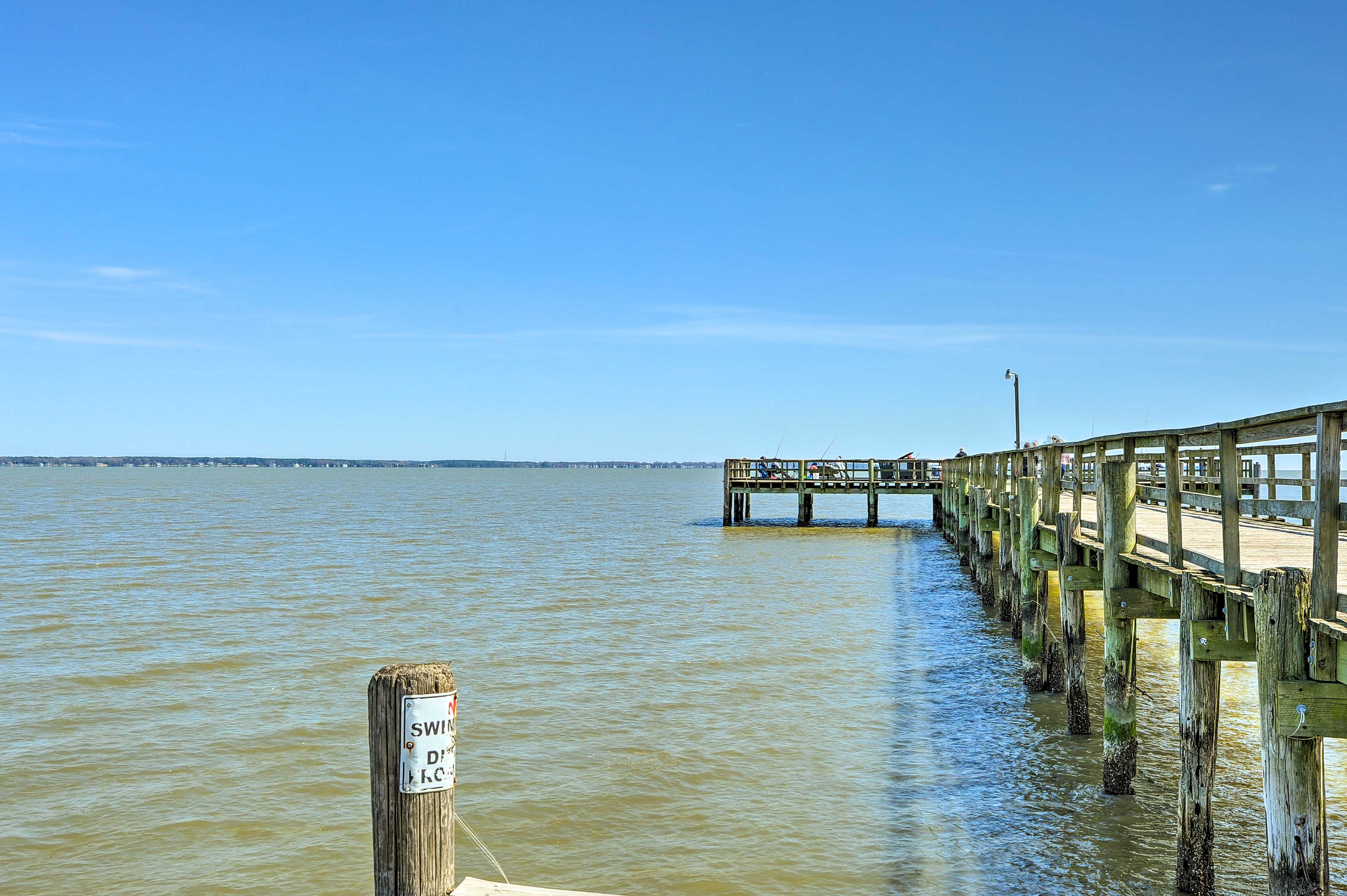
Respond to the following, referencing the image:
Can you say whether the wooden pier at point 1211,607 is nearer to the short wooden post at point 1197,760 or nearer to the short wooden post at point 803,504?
the short wooden post at point 1197,760

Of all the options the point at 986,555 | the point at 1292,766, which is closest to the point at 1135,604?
the point at 1292,766

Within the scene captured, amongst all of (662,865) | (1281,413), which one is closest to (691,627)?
(662,865)

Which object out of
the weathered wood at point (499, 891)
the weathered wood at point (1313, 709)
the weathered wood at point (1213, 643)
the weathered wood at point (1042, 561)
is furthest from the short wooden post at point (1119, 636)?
the weathered wood at point (499, 891)

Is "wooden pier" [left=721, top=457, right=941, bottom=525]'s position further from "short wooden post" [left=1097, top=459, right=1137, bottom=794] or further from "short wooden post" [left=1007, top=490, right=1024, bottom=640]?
"short wooden post" [left=1097, top=459, right=1137, bottom=794]

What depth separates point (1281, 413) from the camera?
17.3ft

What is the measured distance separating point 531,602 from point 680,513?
134 feet

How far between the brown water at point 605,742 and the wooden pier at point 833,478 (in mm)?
17555

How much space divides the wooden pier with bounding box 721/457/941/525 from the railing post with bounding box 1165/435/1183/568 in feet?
108

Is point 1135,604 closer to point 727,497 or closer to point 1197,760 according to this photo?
point 1197,760

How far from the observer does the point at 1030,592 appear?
13234mm

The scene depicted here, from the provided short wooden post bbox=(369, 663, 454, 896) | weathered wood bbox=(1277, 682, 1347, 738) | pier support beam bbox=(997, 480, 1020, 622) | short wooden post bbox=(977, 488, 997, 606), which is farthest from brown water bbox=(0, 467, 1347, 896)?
short wooden post bbox=(369, 663, 454, 896)

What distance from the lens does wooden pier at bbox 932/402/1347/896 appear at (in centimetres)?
504

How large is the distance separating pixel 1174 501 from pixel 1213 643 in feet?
3.77

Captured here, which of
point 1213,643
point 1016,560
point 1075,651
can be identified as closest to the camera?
point 1213,643
